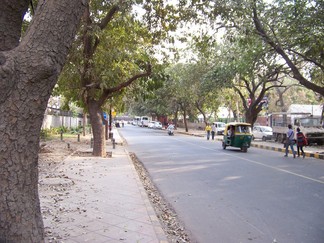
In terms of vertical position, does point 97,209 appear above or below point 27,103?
below

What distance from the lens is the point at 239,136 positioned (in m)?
21.3

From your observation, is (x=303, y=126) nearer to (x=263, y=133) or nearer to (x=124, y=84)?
(x=263, y=133)

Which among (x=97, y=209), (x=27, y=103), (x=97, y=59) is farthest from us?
(x=97, y=59)

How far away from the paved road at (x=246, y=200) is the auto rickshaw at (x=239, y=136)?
671 cm

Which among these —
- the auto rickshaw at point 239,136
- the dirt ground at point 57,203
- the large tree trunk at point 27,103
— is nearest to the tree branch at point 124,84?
the dirt ground at point 57,203

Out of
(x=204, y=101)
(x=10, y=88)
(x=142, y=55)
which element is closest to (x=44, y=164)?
(x=142, y=55)

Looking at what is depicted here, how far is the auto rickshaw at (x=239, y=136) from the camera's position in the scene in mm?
21297

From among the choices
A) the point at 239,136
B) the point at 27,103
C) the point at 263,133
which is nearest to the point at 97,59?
the point at 239,136

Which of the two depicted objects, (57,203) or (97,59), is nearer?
Answer: (57,203)

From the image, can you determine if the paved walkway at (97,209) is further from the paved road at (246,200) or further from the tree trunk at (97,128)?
the tree trunk at (97,128)

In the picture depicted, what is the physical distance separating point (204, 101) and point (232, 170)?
3764 cm

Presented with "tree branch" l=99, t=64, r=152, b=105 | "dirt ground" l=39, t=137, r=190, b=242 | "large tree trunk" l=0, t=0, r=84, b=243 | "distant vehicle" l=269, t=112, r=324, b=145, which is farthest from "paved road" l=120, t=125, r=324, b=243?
"distant vehicle" l=269, t=112, r=324, b=145

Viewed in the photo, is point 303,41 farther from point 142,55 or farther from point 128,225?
point 128,225

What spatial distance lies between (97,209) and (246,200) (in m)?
3.43
